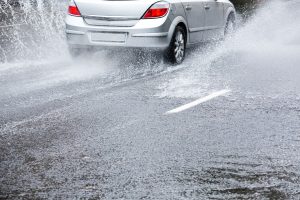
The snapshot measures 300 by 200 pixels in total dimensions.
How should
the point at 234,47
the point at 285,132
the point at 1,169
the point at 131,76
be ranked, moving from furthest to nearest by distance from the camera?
1. the point at 234,47
2. the point at 131,76
3. the point at 285,132
4. the point at 1,169

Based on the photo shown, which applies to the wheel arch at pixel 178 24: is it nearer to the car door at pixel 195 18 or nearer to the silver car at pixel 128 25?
the silver car at pixel 128 25

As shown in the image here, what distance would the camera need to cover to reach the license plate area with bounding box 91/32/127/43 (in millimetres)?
10461

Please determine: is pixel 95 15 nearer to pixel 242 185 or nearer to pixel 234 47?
pixel 234 47

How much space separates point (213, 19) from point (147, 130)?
21.1 ft

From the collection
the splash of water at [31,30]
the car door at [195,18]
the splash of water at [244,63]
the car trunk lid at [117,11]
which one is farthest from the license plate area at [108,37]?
the splash of water at [31,30]

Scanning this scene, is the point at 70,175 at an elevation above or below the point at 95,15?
below

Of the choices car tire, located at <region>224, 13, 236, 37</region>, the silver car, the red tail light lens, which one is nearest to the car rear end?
the silver car

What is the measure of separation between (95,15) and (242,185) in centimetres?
637

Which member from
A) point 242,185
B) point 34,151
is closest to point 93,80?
point 34,151

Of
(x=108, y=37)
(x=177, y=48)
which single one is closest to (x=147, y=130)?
(x=108, y=37)

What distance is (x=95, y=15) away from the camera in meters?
10.6

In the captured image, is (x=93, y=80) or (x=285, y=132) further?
(x=93, y=80)

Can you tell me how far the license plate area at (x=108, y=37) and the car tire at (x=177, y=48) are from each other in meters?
0.79

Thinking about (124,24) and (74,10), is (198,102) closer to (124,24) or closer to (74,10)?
(124,24)
